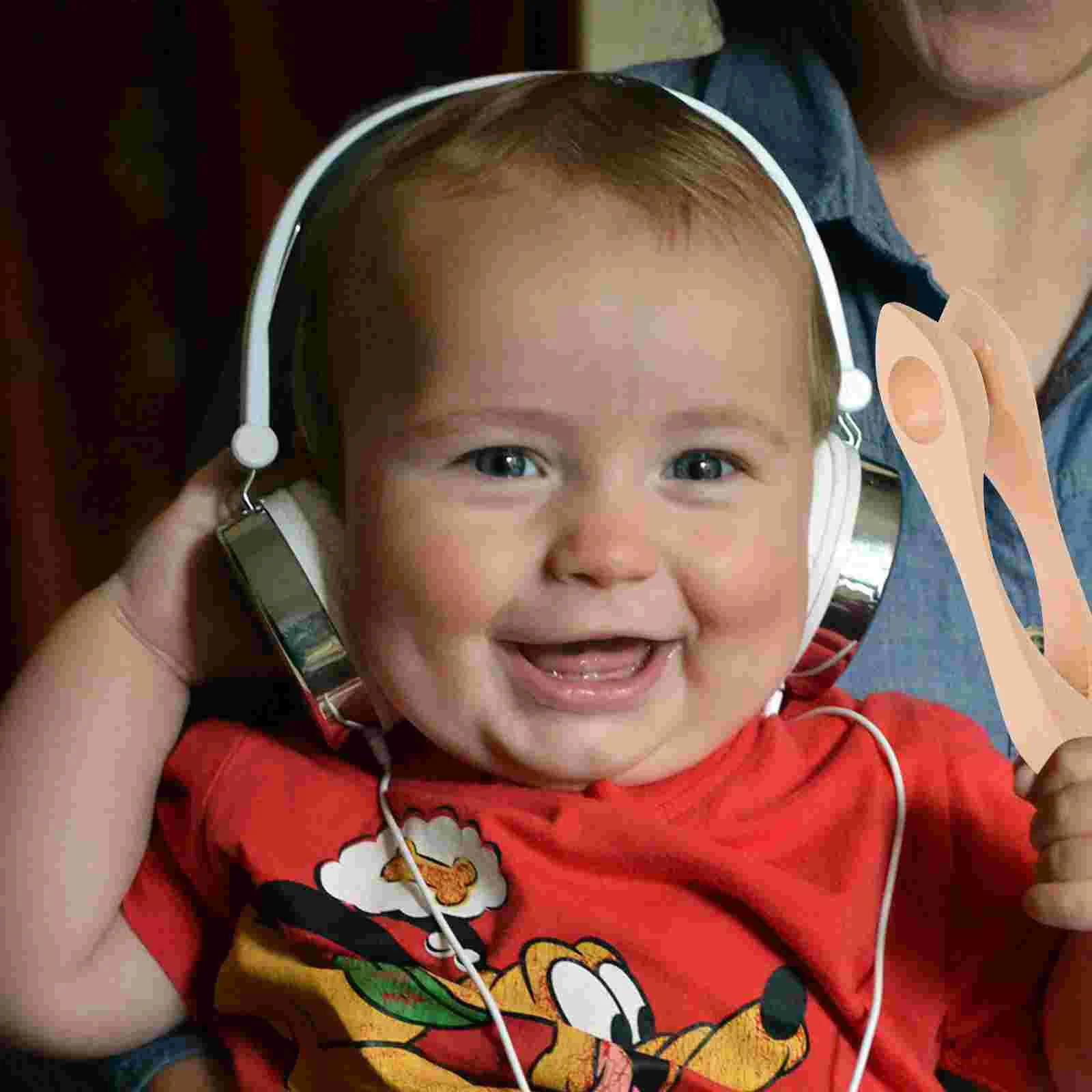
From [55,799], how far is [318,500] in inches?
9.9

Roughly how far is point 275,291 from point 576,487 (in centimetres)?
21

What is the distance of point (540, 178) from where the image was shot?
70 centimetres

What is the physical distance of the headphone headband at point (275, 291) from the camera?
2.40ft

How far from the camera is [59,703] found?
82 centimetres

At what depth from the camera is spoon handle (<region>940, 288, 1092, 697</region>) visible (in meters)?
0.50

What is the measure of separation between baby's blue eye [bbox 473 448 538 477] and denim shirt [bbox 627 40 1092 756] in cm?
33

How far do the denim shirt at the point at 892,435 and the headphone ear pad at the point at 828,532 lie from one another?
181mm

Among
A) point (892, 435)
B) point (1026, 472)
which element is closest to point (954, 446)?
point (1026, 472)

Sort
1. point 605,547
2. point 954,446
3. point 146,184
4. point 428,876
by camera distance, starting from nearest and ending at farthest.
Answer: point 954,446 < point 605,547 < point 428,876 < point 146,184

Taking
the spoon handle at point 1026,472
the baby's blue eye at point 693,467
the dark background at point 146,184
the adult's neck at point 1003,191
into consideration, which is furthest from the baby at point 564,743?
the dark background at point 146,184

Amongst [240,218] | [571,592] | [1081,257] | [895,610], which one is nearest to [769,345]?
[571,592]

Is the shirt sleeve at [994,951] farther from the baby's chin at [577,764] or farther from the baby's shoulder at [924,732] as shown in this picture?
the baby's chin at [577,764]

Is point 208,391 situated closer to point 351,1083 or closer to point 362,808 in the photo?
point 362,808

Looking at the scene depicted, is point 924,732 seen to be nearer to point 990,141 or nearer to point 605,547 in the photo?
point 605,547
